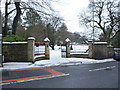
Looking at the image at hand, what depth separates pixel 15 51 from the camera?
12.0m

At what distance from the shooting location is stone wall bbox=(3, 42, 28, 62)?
1188 centimetres

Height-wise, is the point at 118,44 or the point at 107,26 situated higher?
the point at 107,26

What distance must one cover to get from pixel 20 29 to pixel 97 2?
817 inches

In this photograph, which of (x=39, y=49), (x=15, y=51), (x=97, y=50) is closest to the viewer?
(x=15, y=51)

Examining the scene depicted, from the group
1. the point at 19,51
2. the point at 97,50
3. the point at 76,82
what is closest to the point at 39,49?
the point at 19,51

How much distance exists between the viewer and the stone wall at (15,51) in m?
11.9

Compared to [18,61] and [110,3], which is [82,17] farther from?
[18,61]

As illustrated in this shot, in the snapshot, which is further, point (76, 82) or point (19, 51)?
point (19, 51)

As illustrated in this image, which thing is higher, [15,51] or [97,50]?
[15,51]

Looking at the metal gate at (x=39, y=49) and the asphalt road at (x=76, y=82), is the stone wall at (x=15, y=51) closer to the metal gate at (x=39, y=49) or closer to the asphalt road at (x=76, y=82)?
the metal gate at (x=39, y=49)

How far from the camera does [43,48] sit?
47.6ft

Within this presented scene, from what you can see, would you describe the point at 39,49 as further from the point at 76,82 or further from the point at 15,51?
the point at 76,82

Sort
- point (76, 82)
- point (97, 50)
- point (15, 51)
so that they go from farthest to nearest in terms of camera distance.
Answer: point (97, 50), point (15, 51), point (76, 82)

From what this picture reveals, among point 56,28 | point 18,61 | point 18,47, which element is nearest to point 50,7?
point 18,47
